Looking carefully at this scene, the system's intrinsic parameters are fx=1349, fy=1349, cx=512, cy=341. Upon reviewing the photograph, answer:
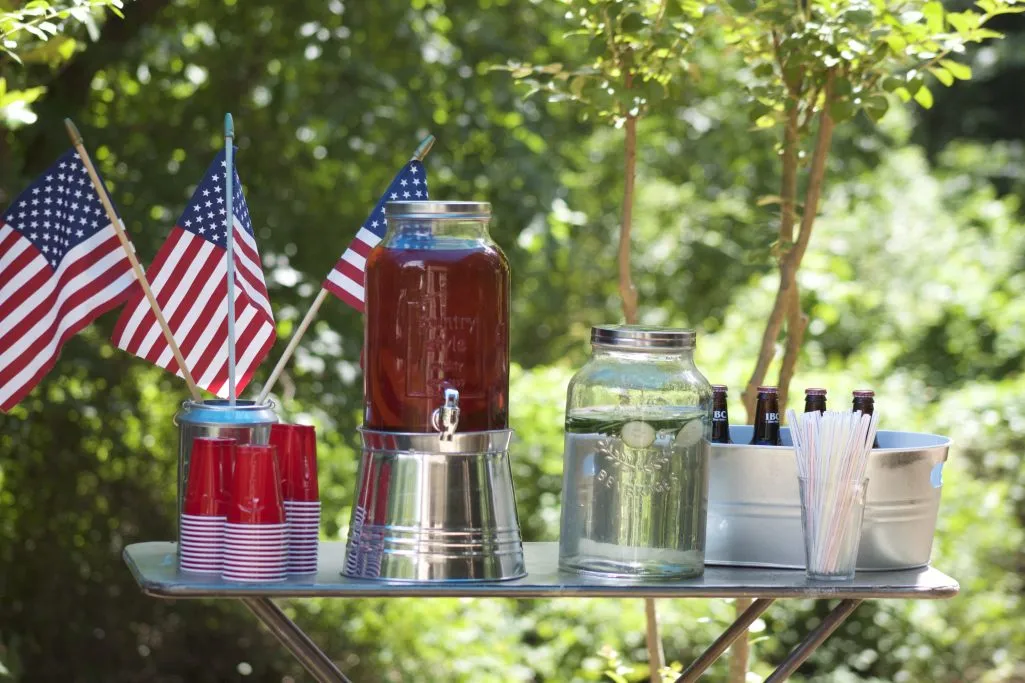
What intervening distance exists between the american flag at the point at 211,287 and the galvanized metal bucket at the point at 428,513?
559 mm

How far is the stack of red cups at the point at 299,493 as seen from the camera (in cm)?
202

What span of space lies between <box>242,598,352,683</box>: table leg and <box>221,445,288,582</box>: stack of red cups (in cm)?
5

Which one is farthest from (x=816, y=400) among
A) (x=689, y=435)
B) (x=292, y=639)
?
(x=292, y=639)

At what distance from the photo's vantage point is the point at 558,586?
1.95 m

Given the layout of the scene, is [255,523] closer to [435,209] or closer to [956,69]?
[435,209]

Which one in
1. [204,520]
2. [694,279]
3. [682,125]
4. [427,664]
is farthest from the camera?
[694,279]

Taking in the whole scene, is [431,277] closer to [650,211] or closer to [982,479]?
[982,479]

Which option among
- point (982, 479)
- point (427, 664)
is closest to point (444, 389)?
point (427, 664)

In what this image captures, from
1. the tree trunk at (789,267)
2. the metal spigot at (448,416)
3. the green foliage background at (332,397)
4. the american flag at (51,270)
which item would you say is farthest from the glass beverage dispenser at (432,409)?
the green foliage background at (332,397)

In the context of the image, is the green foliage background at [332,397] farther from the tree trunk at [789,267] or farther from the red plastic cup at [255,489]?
the red plastic cup at [255,489]

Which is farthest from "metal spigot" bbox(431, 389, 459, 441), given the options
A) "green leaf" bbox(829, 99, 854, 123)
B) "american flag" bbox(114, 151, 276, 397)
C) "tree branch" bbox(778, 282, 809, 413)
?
"tree branch" bbox(778, 282, 809, 413)

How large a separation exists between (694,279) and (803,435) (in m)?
5.91

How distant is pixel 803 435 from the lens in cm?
207

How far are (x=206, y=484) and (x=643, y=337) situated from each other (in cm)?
68
